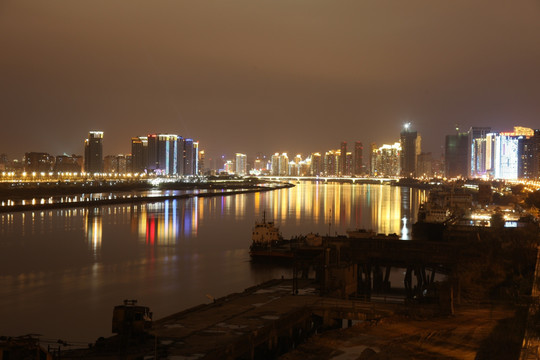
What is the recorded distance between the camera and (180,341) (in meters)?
8.70

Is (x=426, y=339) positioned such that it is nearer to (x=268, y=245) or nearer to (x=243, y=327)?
(x=243, y=327)

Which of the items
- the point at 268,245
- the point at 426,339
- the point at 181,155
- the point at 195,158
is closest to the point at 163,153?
the point at 181,155

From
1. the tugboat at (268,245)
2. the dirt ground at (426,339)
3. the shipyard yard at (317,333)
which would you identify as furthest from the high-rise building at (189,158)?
the dirt ground at (426,339)

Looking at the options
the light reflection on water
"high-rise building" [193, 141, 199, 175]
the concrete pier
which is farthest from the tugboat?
"high-rise building" [193, 141, 199, 175]

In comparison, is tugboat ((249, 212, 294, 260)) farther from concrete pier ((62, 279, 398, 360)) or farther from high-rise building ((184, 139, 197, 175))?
high-rise building ((184, 139, 197, 175))

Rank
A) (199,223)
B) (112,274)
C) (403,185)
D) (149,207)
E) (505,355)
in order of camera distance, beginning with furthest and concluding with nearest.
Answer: (403,185) < (149,207) < (199,223) < (112,274) < (505,355)

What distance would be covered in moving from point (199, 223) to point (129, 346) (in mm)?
27585

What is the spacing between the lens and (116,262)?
21078 mm

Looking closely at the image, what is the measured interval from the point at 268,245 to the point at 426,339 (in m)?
13.3

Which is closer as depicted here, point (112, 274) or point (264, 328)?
point (264, 328)

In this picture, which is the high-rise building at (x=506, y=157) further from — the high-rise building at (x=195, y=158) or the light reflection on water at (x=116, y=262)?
the light reflection on water at (x=116, y=262)

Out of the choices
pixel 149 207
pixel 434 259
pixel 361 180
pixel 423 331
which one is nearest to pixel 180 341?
pixel 423 331

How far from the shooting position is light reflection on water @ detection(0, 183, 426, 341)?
543 inches

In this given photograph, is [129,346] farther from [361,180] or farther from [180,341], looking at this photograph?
[361,180]
